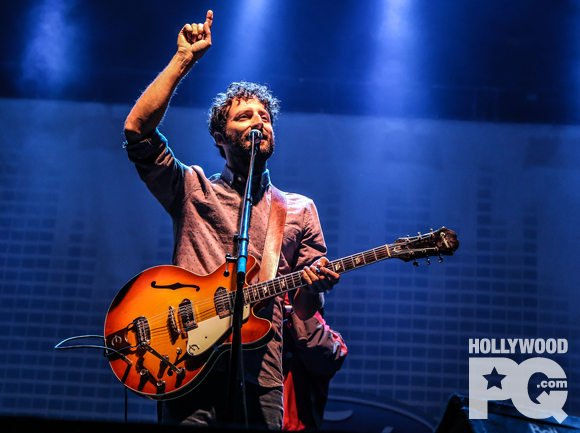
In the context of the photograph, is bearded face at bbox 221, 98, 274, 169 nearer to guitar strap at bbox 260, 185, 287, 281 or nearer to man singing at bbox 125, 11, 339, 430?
man singing at bbox 125, 11, 339, 430

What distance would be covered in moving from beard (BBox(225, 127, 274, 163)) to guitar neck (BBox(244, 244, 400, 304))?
2.24 ft

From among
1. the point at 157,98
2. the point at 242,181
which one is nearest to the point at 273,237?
the point at 242,181

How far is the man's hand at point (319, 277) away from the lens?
97.3 inches

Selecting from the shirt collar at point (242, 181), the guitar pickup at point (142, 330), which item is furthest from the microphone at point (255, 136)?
the guitar pickup at point (142, 330)

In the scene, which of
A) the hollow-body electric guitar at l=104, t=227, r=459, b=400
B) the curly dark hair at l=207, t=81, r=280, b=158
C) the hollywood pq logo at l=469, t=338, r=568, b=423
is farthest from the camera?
the hollywood pq logo at l=469, t=338, r=568, b=423

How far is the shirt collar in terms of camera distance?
9.36 ft

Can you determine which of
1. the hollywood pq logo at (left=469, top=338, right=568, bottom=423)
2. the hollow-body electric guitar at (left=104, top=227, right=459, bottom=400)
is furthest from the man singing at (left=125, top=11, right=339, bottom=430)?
the hollywood pq logo at (left=469, top=338, right=568, bottom=423)

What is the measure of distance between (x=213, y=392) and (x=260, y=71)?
3372 millimetres

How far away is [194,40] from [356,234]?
8.55ft

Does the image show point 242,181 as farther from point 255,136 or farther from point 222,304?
point 222,304

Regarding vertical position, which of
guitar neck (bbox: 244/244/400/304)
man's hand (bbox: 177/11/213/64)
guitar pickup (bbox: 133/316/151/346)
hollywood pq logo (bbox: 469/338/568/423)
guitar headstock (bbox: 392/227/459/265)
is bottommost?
hollywood pq logo (bbox: 469/338/568/423)

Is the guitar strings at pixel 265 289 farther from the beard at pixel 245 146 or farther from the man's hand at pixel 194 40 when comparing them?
the man's hand at pixel 194 40

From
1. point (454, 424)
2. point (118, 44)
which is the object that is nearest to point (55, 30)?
point (118, 44)

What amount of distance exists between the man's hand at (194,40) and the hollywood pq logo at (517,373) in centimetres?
339
